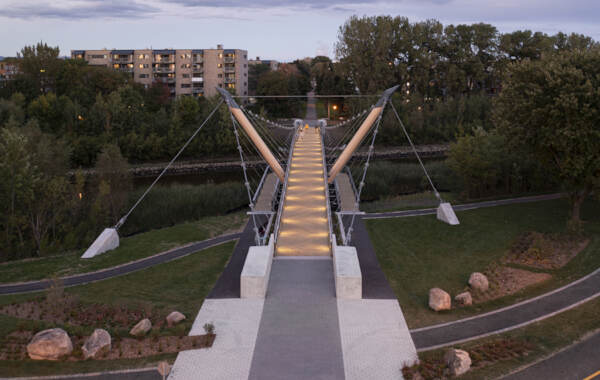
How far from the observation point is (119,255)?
714 inches

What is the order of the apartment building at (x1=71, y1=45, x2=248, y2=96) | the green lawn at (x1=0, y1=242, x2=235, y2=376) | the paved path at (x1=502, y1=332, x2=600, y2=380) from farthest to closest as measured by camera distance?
the apartment building at (x1=71, y1=45, x2=248, y2=96), the green lawn at (x1=0, y1=242, x2=235, y2=376), the paved path at (x1=502, y1=332, x2=600, y2=380)

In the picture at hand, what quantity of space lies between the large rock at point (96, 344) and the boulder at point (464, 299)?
31.5 ft

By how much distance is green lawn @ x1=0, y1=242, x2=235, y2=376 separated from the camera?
1030 centimetres

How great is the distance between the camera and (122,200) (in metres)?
29.6

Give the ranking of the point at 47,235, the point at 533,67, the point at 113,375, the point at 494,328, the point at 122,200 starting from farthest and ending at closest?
the point at 122,200
the point at 47,235
the point at 533,67
the point at 494,328
the point at 113,375

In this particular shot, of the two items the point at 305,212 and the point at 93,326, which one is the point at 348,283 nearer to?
the point at 305,212

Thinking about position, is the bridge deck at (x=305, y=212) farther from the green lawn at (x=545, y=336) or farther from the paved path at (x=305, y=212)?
the green lawn at (x=545, y=336)

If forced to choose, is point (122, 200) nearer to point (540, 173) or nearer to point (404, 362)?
point (404, 362)

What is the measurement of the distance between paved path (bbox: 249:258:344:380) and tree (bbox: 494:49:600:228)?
1015cm

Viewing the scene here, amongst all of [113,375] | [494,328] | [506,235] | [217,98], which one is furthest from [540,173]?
[217,98]

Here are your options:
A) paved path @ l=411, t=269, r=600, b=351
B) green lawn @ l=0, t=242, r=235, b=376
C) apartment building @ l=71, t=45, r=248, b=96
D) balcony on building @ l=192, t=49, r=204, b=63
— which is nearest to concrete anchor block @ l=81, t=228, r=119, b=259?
green lawn @ l=0, t=242, r=235, b=376

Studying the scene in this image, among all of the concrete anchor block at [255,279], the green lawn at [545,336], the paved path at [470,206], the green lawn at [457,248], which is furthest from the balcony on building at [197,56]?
the green lawn at [545,336]

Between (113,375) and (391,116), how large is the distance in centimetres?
5573

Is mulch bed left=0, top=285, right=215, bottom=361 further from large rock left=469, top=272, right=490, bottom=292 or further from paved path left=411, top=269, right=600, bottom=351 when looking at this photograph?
large rock left=469, top=272, right=490, bottom=292
